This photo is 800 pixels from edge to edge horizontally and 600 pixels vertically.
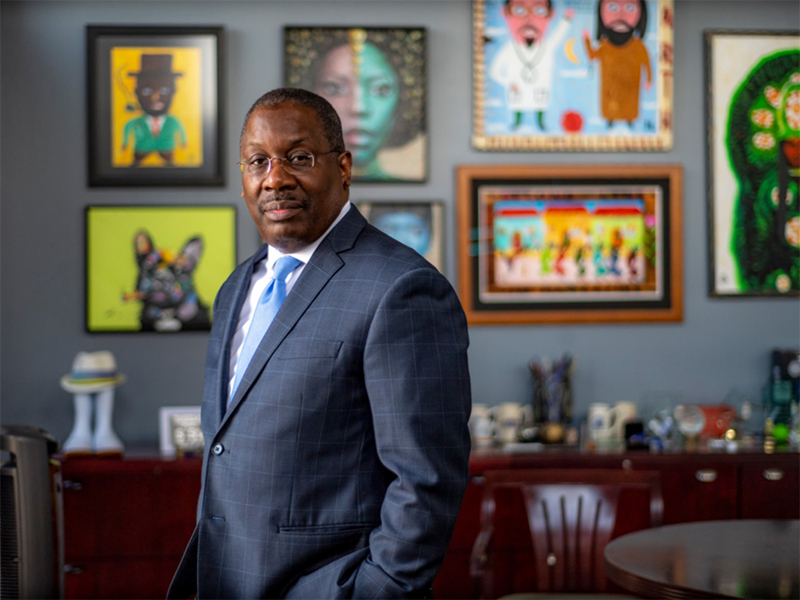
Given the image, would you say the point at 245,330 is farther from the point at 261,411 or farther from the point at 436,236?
the point at 436,236

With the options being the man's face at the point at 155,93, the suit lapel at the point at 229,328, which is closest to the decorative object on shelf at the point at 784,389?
the suit lapel at the point at 229,328

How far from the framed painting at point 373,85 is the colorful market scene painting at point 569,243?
0.44 metres

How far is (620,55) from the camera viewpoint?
3832mm

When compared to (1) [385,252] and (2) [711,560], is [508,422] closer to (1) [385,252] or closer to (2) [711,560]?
(2) [711,560]

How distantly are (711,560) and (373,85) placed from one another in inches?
99.7

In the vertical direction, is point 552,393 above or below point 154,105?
below

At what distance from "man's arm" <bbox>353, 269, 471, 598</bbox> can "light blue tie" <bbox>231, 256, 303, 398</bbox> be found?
270 millimetres

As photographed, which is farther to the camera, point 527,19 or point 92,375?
point 527,19

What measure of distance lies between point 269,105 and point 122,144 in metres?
2.45

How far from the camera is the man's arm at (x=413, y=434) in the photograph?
1.34 metres

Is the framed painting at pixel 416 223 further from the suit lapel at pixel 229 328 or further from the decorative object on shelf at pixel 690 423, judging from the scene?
the suit lapel at pixel 229 328

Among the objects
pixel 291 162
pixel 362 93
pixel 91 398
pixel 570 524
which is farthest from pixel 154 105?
pixel 570 524

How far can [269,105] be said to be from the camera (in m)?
1.49

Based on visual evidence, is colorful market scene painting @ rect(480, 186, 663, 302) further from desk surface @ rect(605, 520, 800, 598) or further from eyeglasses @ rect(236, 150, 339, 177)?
eyeglasses @ rect(236, 150, 339, 177)
